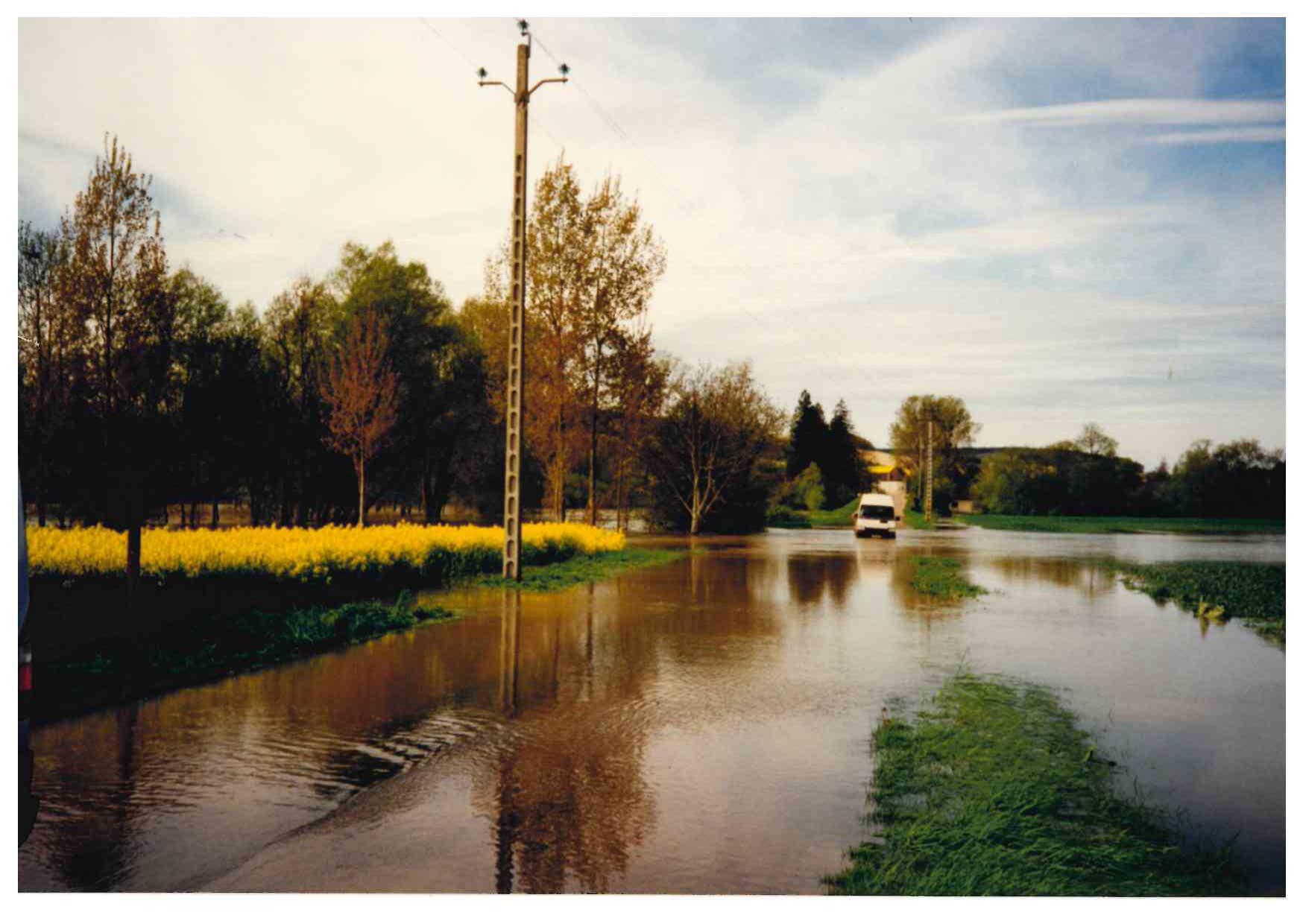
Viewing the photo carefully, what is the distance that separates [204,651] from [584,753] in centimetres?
481

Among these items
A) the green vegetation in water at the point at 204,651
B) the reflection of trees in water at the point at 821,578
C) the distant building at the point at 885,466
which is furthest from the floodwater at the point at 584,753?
the distant building at the point at 885,466

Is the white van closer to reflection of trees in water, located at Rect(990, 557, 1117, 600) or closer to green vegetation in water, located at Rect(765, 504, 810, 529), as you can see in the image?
green vegetation in water, located at Rect(765, 504, 810, 529)

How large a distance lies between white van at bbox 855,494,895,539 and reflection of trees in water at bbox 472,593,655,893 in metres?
35.4

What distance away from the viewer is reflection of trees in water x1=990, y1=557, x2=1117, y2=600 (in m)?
20.0

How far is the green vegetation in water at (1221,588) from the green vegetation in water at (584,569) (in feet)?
32.5

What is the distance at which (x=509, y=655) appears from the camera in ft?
34.4

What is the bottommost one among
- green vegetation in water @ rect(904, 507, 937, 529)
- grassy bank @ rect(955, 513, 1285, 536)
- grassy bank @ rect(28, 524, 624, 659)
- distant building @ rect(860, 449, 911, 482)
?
green vegetation in water @ rect(904, 507, 937, 529)

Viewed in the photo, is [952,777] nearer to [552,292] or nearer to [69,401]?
[69,401]

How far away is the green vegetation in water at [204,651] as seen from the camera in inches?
320

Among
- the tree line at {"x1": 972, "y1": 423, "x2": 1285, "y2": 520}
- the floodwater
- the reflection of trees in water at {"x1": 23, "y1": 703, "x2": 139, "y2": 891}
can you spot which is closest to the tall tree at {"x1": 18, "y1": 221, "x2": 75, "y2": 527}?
the floodwater

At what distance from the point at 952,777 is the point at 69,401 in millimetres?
20794

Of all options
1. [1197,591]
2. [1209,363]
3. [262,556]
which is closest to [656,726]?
[1209,363]

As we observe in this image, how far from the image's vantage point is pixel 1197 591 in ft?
59.6

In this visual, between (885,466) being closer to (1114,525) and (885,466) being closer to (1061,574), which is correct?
(1114,525)
